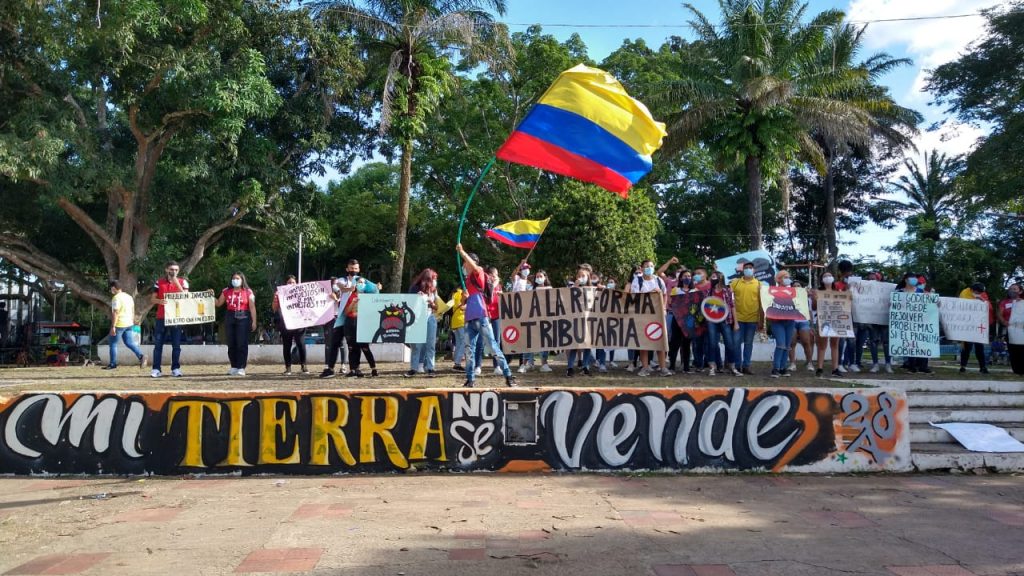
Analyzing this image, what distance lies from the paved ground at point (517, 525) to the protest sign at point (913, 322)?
4796 mm

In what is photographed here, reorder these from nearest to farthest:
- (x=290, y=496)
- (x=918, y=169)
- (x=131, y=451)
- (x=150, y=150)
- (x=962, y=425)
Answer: (x=290, y=496) < (x=131, y=451) < (x=962, y=425) < (x=150, y=150) < (x=918, y=169)

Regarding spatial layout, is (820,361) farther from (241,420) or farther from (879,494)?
(241,420)

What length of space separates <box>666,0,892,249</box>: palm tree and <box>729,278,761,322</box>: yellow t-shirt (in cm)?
1183

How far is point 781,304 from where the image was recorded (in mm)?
10977

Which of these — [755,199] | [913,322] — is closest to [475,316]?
[913,322]

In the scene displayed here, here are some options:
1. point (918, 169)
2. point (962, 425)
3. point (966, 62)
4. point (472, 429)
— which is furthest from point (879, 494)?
point (918, 169)

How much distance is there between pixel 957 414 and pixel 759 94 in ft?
47.1

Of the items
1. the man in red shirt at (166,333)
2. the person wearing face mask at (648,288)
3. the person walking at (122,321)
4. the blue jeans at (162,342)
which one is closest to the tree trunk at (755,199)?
the person wearing face mask at (648,288)

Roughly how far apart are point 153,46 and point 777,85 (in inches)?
656

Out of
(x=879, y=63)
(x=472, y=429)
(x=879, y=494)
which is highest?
(x=879, y=63)

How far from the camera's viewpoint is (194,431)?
7215 millimetres

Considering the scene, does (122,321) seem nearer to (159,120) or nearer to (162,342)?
(162,342)

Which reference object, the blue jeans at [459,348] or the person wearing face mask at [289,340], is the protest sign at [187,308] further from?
the blue jeans at [459,348]

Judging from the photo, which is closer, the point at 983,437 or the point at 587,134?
the point at 983,437
